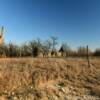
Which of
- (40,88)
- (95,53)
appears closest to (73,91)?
(40,88)

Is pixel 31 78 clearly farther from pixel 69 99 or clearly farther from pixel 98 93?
pixel 98 93

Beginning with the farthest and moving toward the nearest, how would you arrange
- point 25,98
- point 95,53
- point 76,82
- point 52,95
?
1. point 95,53
2. point 76,82
3. point 52,95
4. point 25,98

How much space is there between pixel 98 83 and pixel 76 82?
1.48m

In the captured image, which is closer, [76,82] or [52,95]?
[52,95]

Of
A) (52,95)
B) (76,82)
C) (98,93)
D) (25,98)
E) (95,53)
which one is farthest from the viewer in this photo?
(95,53)

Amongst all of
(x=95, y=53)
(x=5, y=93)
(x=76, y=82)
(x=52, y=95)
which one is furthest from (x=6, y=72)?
(x=95, y=53)

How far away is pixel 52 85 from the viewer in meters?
10.5

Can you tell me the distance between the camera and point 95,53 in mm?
58250

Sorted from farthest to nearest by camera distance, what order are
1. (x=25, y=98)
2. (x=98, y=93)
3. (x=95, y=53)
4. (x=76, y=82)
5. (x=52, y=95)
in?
(x=95, y=53)
(x=76, y=82)
(x=98, y=93)
(x=52, y=95)
(x=25, y=98)

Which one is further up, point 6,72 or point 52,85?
point 6,72

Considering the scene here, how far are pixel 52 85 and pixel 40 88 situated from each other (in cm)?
126

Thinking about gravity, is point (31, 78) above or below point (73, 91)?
above

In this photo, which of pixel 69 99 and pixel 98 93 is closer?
pixel 69 99

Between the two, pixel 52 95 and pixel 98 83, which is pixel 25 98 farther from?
pixel 98 83
